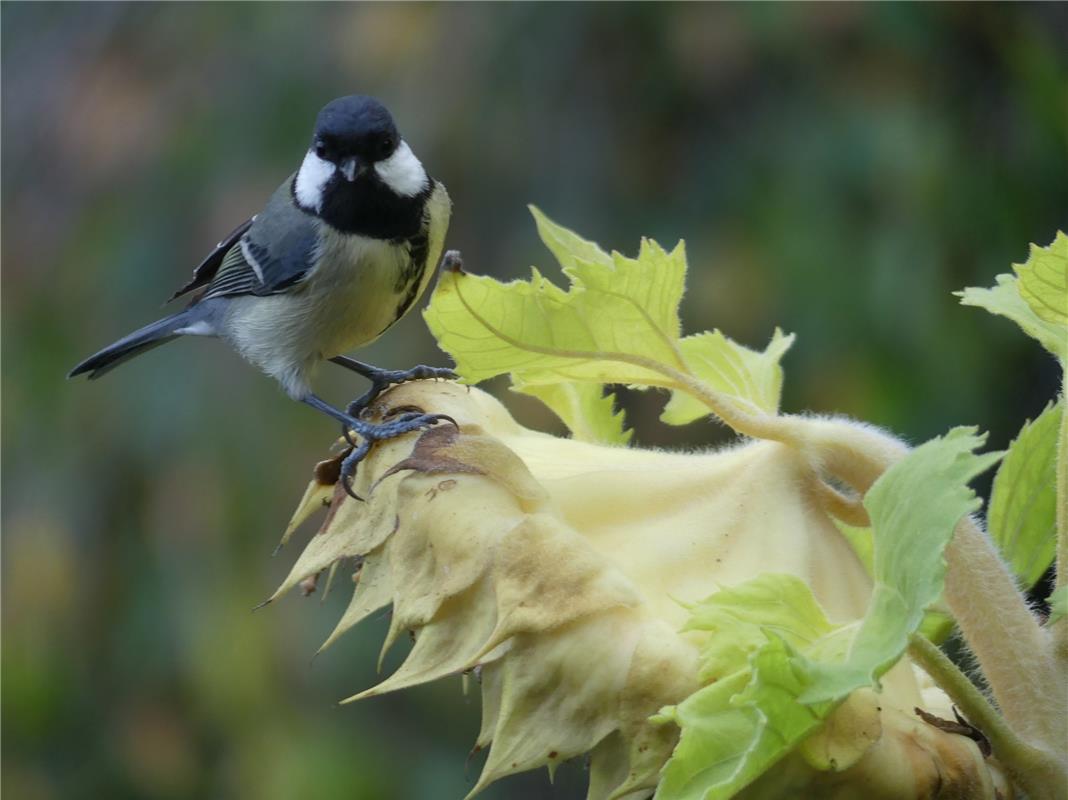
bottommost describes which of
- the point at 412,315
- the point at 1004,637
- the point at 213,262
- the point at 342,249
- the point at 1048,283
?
the point at 412,315

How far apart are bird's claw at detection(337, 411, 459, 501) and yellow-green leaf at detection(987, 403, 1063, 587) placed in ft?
1.22

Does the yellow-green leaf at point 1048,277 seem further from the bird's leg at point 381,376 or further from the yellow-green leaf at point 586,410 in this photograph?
the bird's leg at point 381,376

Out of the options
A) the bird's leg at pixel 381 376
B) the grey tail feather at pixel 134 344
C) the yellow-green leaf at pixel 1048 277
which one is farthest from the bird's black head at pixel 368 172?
the yellow-green leaf at pixel 1048 277

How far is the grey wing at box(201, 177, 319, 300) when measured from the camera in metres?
1.88

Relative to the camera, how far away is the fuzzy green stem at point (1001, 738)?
73 centimetres

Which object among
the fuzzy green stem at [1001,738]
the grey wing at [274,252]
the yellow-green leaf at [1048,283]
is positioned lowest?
the grey wing at [274,252]

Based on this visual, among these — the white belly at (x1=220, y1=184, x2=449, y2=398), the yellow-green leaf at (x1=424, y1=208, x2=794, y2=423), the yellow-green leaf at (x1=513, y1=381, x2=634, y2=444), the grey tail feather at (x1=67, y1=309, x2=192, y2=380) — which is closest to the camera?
the yellow-green leaf at (x1=424, y1=208, x2=794, y2=423)

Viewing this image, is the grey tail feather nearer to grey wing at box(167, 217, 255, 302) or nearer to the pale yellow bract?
grey wing at box(167, 217, 255, 302)

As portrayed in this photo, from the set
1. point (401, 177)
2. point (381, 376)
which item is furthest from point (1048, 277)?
point (401, 177)

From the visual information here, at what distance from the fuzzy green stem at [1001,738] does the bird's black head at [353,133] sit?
1.22 m

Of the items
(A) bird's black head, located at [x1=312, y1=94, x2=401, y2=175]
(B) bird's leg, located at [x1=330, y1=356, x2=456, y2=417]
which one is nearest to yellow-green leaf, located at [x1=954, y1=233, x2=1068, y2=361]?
(B) bird's leg, located at [x1=330, y1=356, x2=456, y2=417]

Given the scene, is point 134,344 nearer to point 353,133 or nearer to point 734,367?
point 353,133

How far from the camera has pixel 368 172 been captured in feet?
5.94

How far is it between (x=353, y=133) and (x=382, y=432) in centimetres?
93
